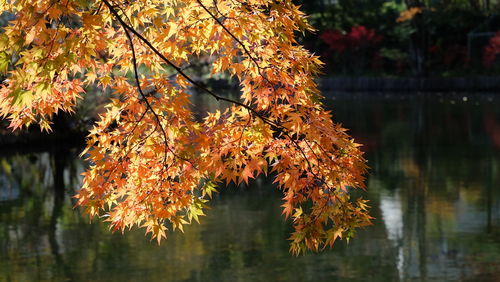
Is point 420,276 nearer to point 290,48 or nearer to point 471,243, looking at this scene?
point 471,243

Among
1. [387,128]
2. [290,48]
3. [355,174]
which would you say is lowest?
[355,174]

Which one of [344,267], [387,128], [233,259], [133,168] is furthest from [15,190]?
[387,128]

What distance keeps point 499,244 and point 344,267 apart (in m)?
1.71

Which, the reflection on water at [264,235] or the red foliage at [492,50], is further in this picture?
the red foliage at [492,50]

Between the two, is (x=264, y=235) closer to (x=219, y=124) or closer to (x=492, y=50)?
(x=219, y=124)

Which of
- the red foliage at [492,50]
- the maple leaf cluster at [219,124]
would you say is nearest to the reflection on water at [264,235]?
the maple leaf cluster at [219,124]

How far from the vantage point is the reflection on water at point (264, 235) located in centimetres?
769

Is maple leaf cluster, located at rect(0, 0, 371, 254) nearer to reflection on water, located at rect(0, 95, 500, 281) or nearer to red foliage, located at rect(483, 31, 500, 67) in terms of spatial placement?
reflection on water, located at rect(0, 95, 500, 281)

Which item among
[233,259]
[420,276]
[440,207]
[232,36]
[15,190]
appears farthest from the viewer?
[15,190]

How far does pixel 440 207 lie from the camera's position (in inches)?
412

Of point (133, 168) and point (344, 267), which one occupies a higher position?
point (133, 168)

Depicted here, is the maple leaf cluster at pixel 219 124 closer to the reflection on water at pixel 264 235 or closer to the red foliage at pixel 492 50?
the reflection on water at pixel 264 235

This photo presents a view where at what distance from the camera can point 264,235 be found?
918cm

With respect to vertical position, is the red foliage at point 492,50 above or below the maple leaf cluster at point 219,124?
above
